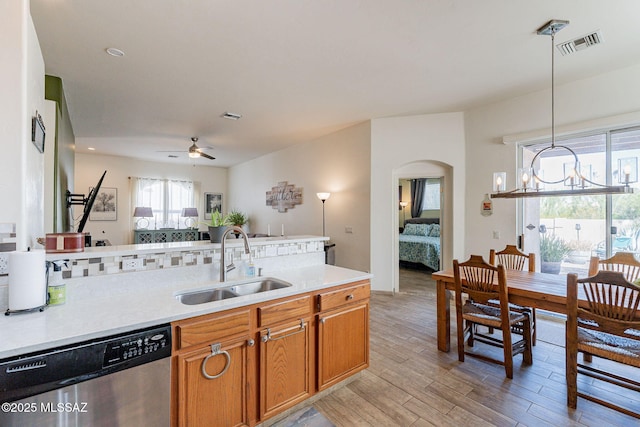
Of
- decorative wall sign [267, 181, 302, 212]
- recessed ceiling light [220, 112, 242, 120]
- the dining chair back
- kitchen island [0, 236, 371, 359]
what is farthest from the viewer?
decorative wall sign [267, 181, 302, 212]

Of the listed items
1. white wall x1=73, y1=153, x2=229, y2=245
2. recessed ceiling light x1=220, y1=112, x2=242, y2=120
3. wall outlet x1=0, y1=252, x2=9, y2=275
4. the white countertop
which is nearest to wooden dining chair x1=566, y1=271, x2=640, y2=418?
the white countertop

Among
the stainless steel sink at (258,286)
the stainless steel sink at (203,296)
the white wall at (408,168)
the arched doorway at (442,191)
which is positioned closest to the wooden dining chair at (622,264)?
the white wall at (408,168)

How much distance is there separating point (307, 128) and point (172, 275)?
3976mm

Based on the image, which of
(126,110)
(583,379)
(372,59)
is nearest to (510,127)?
(372,59)

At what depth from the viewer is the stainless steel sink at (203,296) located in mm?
1945

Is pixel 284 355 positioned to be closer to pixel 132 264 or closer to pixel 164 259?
pixel 164 259

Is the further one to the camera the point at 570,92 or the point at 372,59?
the point at 570,92

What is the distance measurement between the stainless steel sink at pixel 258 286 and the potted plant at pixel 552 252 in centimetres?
374

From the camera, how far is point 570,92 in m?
3.52

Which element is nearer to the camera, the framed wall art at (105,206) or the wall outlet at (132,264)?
the wall outlet at (132,264)

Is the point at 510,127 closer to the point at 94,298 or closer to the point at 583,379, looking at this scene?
the point at 583,379

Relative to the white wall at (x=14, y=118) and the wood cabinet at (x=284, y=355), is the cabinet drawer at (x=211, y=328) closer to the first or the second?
the wood cabinet at (x=284, y=355)

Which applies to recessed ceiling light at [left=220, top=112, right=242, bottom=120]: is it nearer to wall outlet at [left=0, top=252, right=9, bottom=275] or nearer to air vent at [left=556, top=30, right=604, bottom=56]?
wall outlet at [left=0, top=252, right=9, bottom=275]

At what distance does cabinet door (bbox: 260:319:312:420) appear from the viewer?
5.84ft
